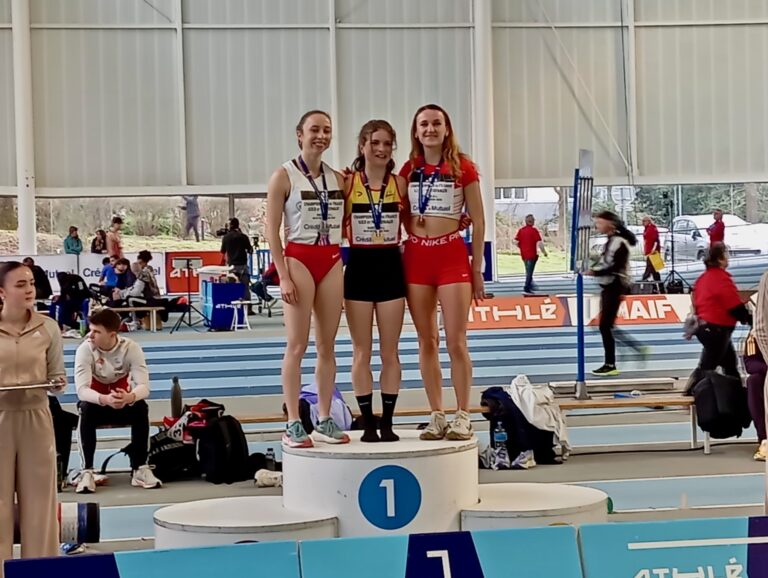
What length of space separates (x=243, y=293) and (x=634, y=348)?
17.7 ft

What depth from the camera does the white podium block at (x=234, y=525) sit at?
423 centimetres

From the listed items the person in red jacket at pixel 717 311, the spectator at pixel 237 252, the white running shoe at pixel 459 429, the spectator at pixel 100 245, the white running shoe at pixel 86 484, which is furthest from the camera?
the spectator at pixel 100 245

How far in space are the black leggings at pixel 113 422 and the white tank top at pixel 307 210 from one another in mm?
2619

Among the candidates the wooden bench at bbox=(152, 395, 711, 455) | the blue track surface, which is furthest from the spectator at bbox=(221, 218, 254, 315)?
the wooden bench at bbox=(152, 395, 711, 455)

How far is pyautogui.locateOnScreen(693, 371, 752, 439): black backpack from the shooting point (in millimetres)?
7098

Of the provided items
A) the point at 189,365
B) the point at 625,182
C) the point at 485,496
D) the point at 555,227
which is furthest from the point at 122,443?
the point at 555,227

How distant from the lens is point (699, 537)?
3006 mm

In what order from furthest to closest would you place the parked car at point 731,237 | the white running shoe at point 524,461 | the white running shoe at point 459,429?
the parked car at point 731,237, the white running shoe at point 524,461, the white running shoe at point 459,429

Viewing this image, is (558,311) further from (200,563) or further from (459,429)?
(200,563)

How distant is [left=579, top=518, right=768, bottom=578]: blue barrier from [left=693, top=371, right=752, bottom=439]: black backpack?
4.26 metres

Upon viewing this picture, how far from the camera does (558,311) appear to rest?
12.6m

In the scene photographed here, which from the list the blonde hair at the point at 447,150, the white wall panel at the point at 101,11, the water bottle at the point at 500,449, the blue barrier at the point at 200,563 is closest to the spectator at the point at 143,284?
the white wall panel at the point at 101,11

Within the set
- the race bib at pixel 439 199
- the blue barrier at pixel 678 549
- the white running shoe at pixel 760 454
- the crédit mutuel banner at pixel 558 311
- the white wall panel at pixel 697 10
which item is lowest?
the white running shoe at pixel 760 454

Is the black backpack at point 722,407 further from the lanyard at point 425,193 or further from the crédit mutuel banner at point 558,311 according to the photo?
the crédit mutuel banner at point 558,311
